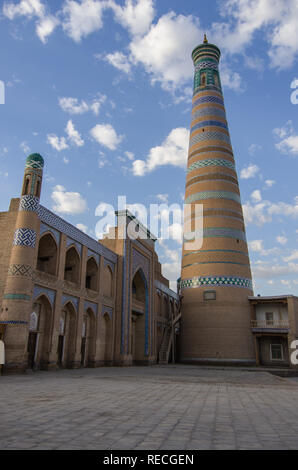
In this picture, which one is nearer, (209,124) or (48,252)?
(48,252)

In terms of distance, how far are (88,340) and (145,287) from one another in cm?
629

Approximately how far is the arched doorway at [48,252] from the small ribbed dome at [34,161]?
2680 millimetres

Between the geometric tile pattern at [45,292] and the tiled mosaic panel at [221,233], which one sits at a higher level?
the tiled mosaic panel at [221,233]

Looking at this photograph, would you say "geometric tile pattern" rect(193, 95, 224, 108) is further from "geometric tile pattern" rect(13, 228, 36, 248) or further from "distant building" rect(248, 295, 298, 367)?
"geometric tile pattern" rect(13, 228, 36, 248)

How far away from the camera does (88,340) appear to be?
17.6 metres

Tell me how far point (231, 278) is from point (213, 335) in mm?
3578

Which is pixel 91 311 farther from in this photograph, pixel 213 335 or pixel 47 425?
pixel 47 425

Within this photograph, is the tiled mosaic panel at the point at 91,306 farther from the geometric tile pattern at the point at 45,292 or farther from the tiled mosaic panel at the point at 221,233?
the tiled mosaic panel at the point at 221,233

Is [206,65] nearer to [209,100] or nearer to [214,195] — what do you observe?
[209,100]

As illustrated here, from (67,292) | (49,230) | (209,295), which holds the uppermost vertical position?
(49,230)

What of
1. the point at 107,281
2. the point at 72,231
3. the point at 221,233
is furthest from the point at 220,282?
the point at 72,231

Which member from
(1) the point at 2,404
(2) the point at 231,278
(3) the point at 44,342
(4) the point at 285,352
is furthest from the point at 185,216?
(1) the point at 2,404

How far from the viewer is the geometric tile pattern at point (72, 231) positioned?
14334 mm

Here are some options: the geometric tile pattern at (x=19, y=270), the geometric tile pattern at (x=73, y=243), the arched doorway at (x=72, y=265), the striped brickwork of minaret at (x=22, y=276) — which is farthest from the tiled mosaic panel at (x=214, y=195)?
the geometric tile pattern at (x=19, y=270)
